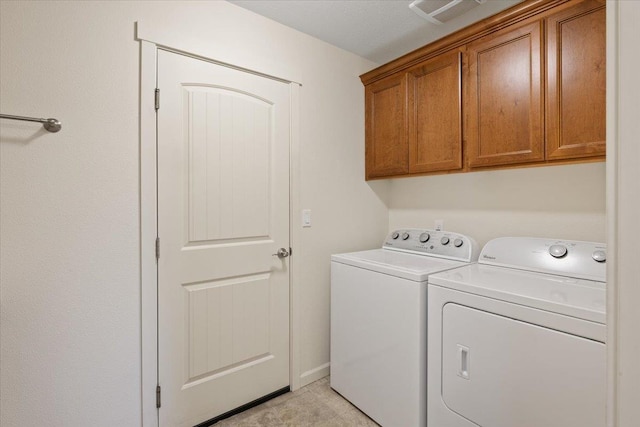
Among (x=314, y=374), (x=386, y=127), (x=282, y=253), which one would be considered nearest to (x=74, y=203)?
(x=282, y=253)

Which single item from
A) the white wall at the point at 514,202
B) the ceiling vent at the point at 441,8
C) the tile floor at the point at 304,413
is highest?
the ceiling vent at the point at 441,8

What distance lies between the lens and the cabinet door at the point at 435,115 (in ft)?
6.29

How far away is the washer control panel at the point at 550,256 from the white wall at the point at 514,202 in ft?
0.56

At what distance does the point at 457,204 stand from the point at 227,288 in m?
1.64

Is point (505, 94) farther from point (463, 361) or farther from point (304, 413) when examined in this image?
point (304, 413)

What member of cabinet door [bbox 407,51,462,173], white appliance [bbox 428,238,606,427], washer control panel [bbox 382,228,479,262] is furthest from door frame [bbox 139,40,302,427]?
washer control panel [bbox 382,228,479,262]

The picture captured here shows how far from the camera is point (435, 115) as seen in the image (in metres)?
2.02

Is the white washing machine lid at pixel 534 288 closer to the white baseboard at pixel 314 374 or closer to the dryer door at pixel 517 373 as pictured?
the dryer door at pixel 517 373

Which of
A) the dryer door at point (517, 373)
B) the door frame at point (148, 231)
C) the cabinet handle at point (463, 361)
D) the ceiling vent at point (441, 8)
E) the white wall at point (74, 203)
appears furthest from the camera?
the ceiling vent at point (441, 8)

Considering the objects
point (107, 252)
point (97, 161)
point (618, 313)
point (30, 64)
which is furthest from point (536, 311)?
point (30, 64)

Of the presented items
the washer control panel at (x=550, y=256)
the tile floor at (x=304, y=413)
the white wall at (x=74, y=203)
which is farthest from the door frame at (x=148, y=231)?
the washer control panel at (x=550, y=256)

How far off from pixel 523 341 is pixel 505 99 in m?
1.21

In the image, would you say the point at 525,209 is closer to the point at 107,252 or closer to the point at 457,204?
the point at 457,204

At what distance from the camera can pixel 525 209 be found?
1.93 metres
